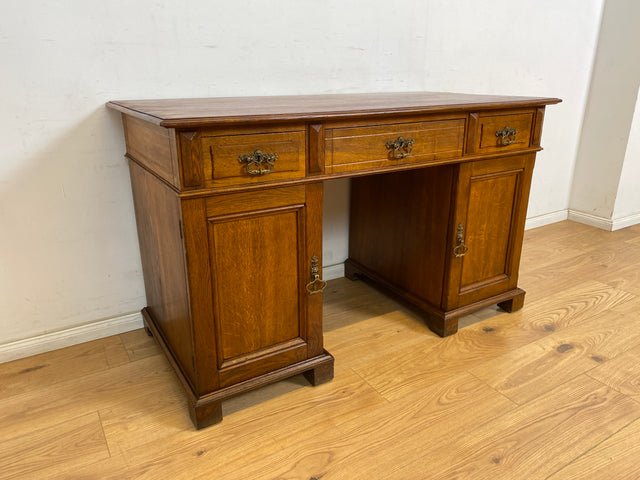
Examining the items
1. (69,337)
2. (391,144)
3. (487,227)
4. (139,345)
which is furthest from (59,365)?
(487,227)

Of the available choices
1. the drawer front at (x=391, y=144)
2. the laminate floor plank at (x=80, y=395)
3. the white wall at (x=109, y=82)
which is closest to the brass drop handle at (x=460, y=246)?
the drawer front at (x=391, y=144)

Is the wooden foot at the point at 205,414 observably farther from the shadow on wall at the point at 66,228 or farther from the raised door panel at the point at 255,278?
the shadow on wall at the point at 66,228

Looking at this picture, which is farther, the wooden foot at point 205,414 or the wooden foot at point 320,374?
the wooden foot at point 320,374

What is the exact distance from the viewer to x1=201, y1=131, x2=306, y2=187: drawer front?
1172 millimetres

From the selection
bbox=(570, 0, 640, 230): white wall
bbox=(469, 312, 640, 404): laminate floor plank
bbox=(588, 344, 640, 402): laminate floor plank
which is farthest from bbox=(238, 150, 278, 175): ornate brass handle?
bbox=(570, 0, 640, 230): white wall

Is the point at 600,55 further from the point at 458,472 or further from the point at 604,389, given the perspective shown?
the point at 458,472

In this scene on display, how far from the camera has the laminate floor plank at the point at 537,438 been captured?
123cm

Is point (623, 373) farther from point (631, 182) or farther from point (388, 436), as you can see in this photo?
point (631, 182)

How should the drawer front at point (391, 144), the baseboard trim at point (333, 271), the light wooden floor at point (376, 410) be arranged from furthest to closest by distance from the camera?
the baseboard trim at point (333, 271)
the drawer front at point (391, 144)
the light wooden floor at point (376, 410)

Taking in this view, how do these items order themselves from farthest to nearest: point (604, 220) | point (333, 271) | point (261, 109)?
1. point (604, 220)
2. point (333, 271)
3. point (261, 109)

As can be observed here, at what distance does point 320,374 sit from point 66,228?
0.97m

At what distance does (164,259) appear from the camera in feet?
4.74

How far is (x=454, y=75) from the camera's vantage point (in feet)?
7.72

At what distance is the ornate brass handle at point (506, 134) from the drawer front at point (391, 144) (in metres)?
0.18
